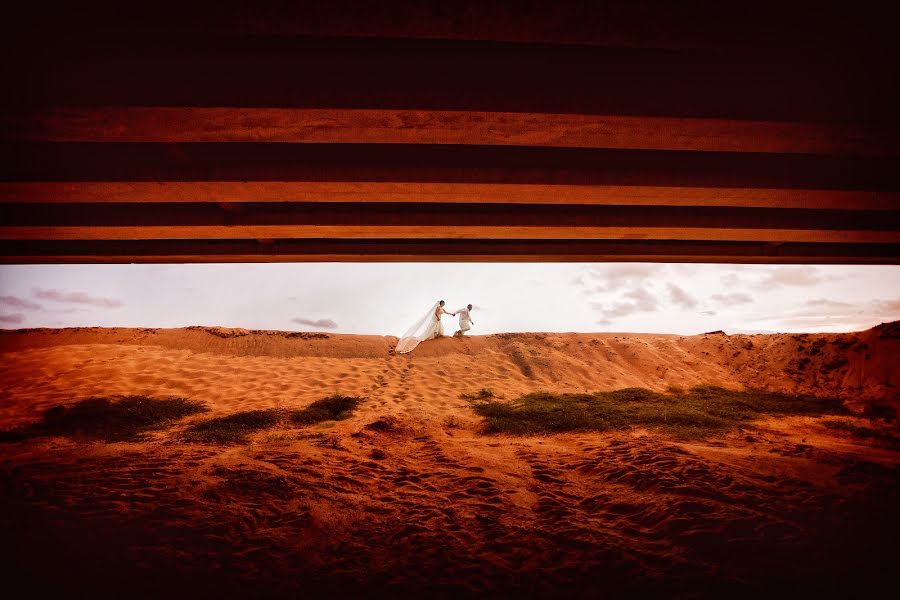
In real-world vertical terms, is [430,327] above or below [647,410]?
above

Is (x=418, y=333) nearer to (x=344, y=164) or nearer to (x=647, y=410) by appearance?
(x=647, y=410)

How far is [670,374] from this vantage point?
35.0 ft

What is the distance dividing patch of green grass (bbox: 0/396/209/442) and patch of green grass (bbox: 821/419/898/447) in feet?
35.4

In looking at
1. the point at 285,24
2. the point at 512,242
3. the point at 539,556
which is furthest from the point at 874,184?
the point at 285,24

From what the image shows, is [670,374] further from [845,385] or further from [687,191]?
[687,191]

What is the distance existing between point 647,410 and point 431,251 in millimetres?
5149

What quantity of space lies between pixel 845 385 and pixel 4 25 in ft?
49.6

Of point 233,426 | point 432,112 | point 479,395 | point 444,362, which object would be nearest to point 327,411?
point 233,426

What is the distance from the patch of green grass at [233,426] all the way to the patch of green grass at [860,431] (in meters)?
9.11

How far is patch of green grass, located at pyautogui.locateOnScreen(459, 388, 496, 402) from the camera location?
323 inches

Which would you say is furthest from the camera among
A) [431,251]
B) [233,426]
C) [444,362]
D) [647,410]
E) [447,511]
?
[444,362]

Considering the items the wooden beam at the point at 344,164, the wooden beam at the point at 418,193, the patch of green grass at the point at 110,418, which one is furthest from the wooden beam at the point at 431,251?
the patch of green grass at the point at 110,418

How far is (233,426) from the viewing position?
573cm

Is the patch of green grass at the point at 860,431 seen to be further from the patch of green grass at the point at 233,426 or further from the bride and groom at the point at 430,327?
the bride and groom at the point at 430,327
